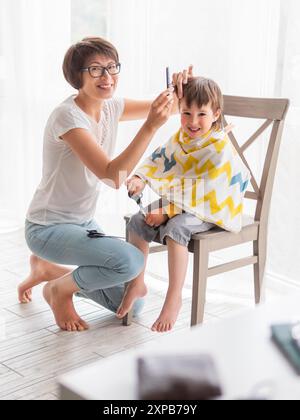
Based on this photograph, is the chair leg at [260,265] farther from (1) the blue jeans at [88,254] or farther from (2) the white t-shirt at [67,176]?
(2) the white t-shirt at [67,176]

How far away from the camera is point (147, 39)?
3.27 meters

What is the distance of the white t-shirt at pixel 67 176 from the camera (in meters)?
2.38

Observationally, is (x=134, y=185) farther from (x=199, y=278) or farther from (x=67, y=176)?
(x=199, y=278)

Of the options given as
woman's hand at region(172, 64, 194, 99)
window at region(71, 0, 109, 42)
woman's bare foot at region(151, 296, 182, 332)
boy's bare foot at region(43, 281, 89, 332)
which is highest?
window at region(71, 0, 109, 42)

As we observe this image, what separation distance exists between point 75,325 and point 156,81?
1303mm

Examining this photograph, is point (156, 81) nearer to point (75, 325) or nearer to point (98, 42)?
point (98, 42)

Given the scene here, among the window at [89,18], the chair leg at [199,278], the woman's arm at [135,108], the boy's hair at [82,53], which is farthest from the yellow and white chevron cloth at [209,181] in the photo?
the window at [89,18]

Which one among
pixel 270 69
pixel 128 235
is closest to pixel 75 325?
pixel 128 235

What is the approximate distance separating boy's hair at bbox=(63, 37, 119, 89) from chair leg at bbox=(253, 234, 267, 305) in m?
0.82

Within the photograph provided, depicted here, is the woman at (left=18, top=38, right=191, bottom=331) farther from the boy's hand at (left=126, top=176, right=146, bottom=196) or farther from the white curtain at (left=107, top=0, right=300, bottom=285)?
the white curtain at (left=107, top=0, right=300, bottom=285)

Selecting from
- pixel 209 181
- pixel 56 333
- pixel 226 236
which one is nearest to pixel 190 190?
pixel 209 181

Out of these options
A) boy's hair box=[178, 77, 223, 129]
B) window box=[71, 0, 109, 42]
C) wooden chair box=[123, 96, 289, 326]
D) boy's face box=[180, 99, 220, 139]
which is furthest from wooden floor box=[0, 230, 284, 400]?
window box=[71, 0, 109, 42]

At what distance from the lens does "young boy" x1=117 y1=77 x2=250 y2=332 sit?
7.50 feet

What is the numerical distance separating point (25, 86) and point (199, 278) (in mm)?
1879
